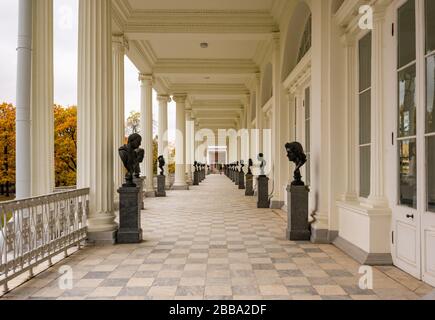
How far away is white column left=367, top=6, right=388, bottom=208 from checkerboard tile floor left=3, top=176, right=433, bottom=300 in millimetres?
1090

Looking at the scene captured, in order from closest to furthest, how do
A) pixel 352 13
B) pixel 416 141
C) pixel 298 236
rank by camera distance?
1. pixel 416 141
2. pixel 352 13
3. pixel 298 236

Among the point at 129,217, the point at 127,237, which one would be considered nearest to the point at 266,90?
the point at 129,217

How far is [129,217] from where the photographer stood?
7062mm

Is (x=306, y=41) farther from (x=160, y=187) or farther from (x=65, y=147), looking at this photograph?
(x=65, y=147)

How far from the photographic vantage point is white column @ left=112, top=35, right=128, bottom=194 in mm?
11719

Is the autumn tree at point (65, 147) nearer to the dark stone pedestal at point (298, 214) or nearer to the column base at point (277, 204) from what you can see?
the column base at point (277, 204)

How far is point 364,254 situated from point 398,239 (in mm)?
551

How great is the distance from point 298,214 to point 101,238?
3.75 m

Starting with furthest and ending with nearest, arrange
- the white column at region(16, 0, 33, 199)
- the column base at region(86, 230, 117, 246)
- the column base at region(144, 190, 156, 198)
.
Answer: the column base at region(144, 190, 156, 198)
the column base at region(86, 230, 117, 246)
the white column at region(16, 0, 33, 199)

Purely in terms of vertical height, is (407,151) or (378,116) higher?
(378,116)

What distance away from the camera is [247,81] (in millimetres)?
21016

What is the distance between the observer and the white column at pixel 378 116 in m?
5.44

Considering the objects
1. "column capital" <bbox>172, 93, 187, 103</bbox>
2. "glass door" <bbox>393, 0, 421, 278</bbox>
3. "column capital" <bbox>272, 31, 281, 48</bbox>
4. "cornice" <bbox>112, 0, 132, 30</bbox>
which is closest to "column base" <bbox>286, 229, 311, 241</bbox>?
"glass door" <bbox>393, 0, 421, 278</bbox>

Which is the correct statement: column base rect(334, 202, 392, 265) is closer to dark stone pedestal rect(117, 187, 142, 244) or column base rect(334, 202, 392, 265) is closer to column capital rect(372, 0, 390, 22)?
column capital rect(372, 0, 390, 22)
